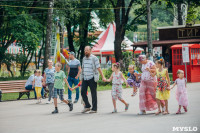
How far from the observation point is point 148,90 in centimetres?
1118

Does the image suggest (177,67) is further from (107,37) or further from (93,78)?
(107,37)

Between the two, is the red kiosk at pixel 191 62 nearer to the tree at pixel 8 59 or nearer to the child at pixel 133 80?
the tree at pixel 8 59

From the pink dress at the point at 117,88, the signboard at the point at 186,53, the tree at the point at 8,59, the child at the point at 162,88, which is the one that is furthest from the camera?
the tree at the point at 8,59

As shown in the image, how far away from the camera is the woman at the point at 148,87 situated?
36.1 ft

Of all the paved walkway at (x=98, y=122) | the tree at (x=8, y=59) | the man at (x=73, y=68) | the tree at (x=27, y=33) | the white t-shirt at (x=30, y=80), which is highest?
the tree at (x=27, y=33)

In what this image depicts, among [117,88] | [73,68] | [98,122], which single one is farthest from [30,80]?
[98,122]

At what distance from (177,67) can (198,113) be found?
53.1 feet

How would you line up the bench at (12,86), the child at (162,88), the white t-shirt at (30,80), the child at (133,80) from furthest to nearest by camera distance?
the bench at (12,86)
the white t-shirt at (30,80)
the child at (133,80)
the child at (162,88)

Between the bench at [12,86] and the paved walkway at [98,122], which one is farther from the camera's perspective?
the bench at [12,86]

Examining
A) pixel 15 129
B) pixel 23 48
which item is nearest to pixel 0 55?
pixel 23 48

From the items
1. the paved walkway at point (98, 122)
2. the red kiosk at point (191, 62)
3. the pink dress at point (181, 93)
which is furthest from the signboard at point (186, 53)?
the pink dress at point (181, 93)

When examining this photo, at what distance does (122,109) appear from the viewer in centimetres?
1240

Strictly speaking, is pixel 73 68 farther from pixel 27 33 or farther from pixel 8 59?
pixel 8 59

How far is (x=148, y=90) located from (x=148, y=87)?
97mm
